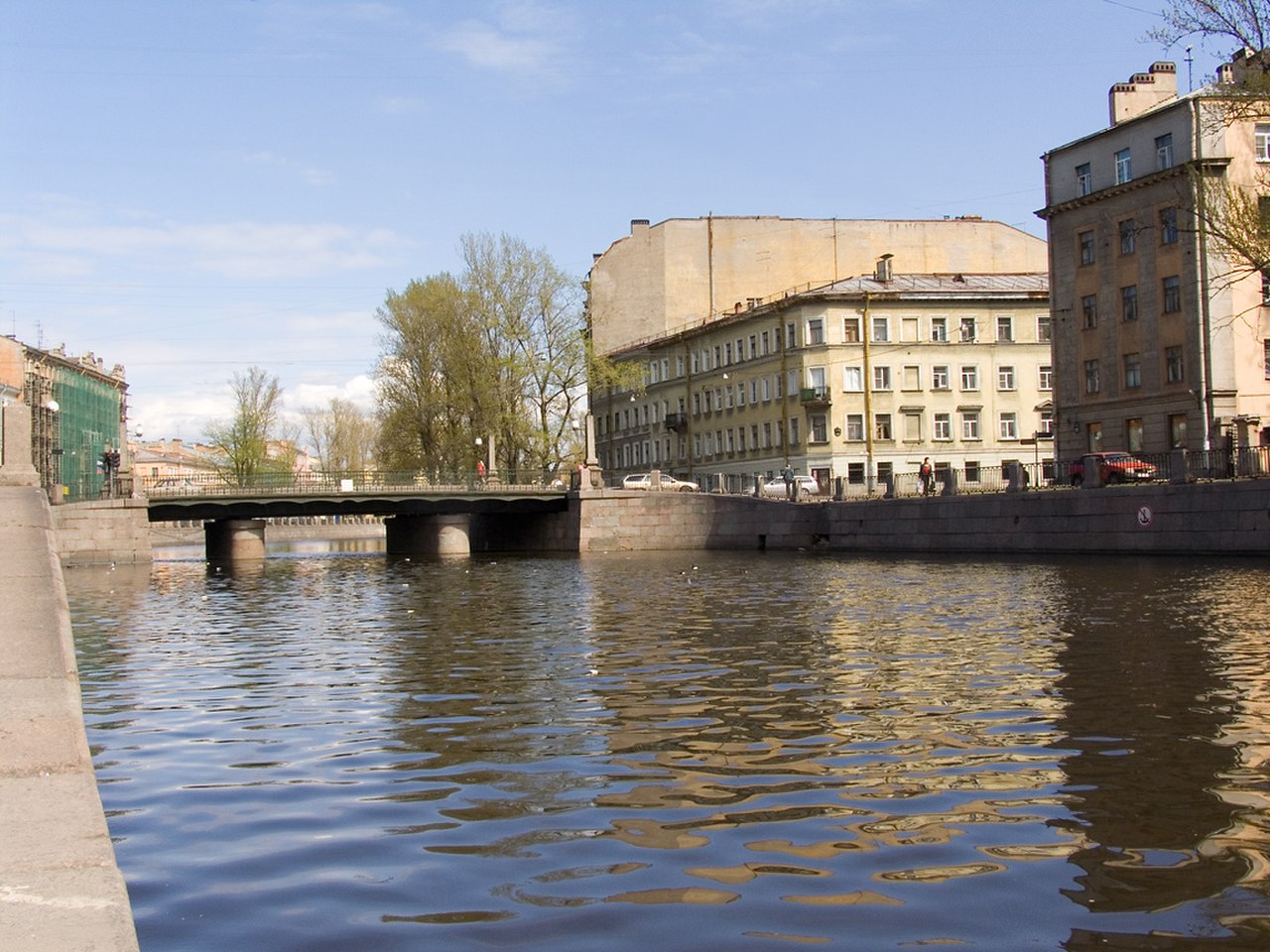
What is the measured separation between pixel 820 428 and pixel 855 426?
6.16 ft

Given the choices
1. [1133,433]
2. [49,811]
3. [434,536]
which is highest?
[1133,433]

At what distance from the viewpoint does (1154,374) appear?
178 feet

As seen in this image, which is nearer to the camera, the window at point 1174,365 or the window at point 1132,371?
the window at point 1174,365

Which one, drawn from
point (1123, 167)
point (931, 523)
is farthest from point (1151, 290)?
point (931, 523)

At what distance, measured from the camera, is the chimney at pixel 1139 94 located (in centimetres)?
5862

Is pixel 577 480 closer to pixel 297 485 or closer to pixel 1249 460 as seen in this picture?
pixel 297 485

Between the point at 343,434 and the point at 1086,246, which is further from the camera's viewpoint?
the point at 343,434

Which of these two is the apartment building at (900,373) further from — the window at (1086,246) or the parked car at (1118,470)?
the parked car at (1118,470)

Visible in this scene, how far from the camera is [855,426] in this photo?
77375 mm

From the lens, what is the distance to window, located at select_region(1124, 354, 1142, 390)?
55375mm

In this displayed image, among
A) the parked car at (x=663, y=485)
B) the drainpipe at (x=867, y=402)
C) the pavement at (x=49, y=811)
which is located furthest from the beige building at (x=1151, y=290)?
the pavement at (x=49, y=811)

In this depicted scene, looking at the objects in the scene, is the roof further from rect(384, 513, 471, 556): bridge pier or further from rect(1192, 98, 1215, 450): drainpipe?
rect(1192, 98, 1215, 450): drainpipe

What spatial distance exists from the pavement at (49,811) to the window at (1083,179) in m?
54.5

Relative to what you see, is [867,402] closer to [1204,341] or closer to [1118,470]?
[1204,341]
